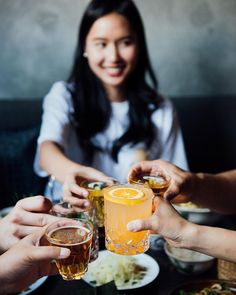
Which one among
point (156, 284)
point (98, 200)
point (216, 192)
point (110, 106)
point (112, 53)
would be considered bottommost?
point (156, 284)

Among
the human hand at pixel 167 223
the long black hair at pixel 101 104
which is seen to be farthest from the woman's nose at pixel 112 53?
the human hand at pixel 167 223

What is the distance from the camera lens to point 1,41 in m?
2.88

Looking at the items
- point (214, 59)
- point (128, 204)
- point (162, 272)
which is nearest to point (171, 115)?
point (214, 59)

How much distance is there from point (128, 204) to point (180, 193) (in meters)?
0.51

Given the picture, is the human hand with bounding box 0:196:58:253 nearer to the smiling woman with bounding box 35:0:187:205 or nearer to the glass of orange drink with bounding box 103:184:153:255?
the glass of orange drink with bounding box 103:184:153:255

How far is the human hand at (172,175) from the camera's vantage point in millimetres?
1261

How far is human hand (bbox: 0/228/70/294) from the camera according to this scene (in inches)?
34.0

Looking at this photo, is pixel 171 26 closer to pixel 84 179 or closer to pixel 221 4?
pixel 221 4

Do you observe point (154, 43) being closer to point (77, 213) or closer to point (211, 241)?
point (77, 213)

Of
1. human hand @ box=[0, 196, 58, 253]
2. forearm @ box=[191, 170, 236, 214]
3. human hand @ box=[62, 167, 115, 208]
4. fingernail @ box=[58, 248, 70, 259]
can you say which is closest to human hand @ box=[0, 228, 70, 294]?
fingernail @ box=[58, 248, 70, 259]

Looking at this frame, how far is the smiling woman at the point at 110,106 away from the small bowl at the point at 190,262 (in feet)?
2.90

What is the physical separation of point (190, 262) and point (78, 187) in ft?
1.43

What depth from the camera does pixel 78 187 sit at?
125cm

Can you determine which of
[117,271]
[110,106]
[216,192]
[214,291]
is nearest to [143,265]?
[117,271]
